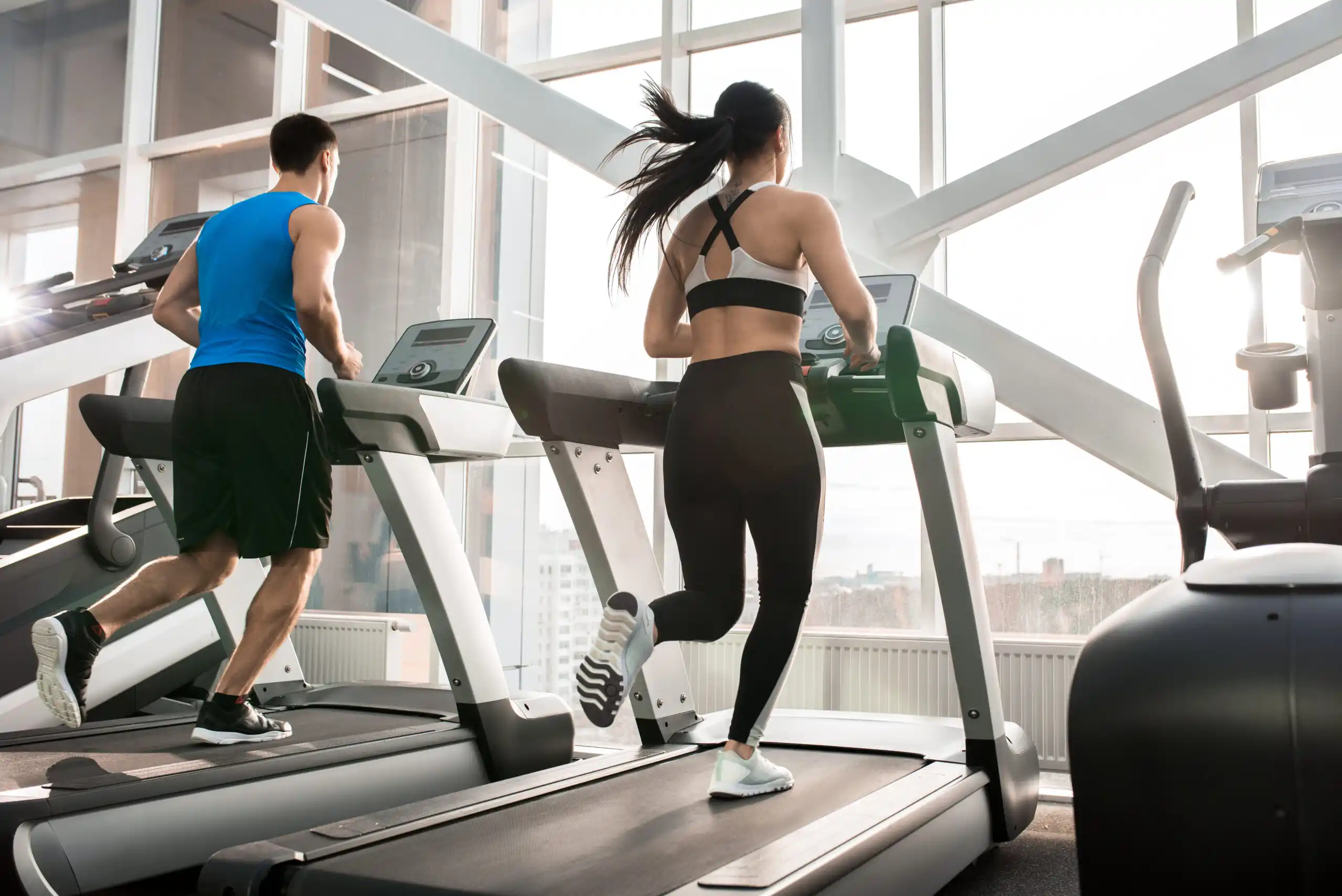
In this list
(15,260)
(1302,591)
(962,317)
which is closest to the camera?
(1302,591)

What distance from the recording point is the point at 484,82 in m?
4.07

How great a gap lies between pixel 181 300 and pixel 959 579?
2093mm

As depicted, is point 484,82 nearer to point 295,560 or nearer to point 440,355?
point 440,355

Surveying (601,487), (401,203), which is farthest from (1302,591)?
(401,203)

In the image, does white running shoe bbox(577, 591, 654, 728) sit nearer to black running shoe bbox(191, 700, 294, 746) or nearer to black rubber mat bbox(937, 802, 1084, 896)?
black rubber mat bbox(937, 802, 1084, 896)

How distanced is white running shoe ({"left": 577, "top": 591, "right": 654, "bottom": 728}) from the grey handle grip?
3.60ft

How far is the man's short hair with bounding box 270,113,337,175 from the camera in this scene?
9.21 feet

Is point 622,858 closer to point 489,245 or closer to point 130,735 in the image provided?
point 130,735

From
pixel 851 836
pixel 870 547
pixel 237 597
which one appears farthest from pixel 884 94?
pixel 851 836

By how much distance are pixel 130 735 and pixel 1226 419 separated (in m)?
3.58

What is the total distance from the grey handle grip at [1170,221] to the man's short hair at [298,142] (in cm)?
194

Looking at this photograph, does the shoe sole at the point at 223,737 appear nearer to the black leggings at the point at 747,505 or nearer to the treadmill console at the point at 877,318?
the black leggings at the point at 747,505

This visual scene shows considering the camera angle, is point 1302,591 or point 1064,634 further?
point 1064,634

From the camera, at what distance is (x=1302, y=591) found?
3.75 ft
